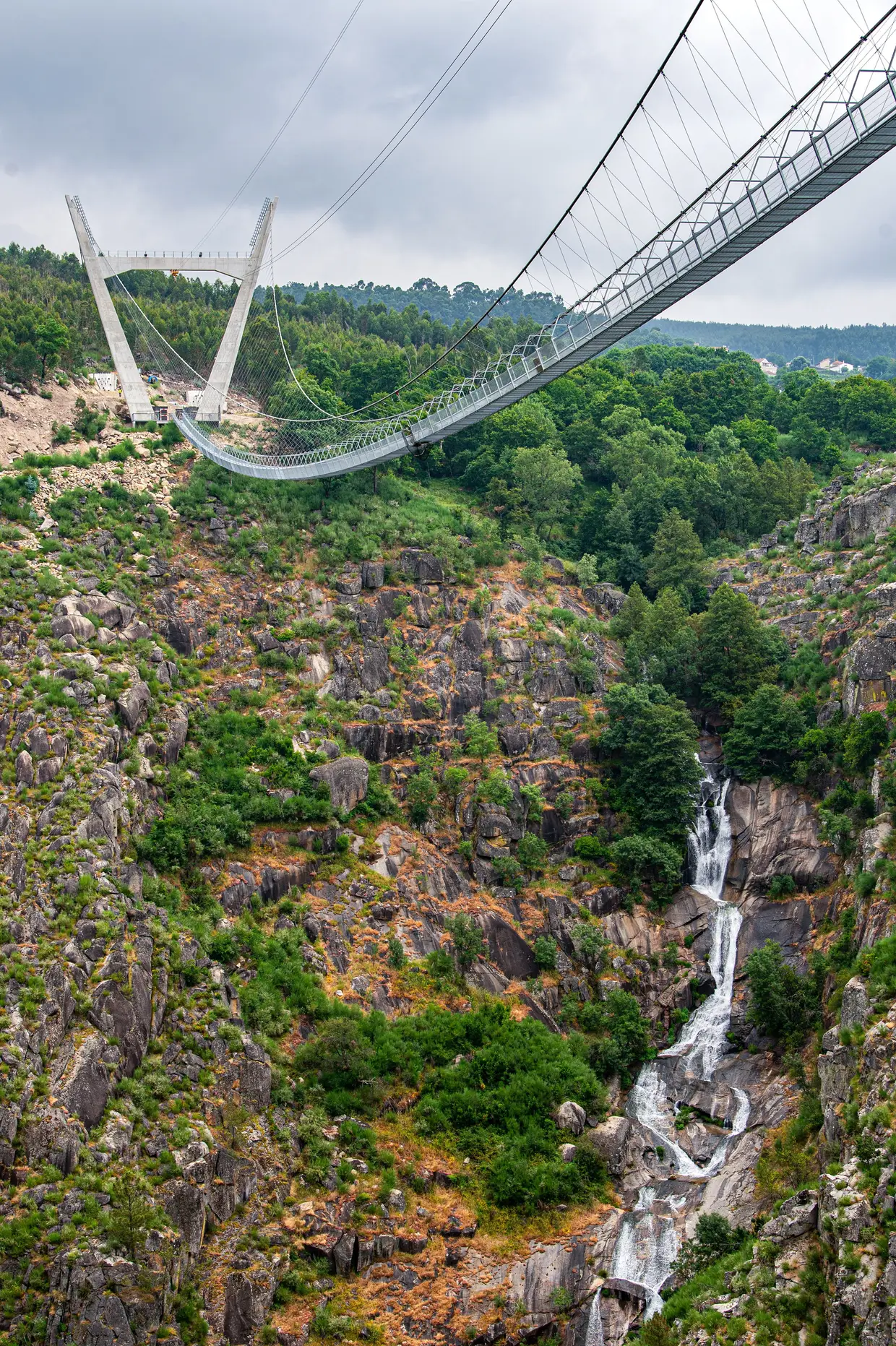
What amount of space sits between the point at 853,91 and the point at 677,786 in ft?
72.4

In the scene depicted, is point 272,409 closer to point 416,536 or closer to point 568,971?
point 416,536

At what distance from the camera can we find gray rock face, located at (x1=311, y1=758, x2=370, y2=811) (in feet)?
129

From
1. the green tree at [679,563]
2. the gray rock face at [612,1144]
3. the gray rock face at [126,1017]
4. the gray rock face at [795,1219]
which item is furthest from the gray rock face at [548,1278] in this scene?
the green tree at [679,563]

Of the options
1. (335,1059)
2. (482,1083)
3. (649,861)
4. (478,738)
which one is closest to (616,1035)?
(482,1083)

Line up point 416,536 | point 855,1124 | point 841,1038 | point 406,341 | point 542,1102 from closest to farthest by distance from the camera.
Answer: point 855,1124 < point 841,1038 < point 542,1102 < point 416,536 < point 406,341

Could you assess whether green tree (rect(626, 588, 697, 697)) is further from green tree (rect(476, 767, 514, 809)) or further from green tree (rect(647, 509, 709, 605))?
green tree (rect(476, 767, 514, 809))

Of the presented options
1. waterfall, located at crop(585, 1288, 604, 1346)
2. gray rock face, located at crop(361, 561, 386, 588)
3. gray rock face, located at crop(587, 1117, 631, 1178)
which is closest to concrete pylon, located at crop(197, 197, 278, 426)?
gray rock face, located at crop(361, 561, 386, 588)

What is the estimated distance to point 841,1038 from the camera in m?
29.2

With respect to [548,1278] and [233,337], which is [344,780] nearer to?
[548,1278]

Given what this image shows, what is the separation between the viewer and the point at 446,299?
170875 mm

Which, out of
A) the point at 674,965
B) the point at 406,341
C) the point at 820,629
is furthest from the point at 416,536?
the point at 406,341

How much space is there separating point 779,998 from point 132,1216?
18157mm

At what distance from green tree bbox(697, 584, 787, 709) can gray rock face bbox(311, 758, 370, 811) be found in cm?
1431

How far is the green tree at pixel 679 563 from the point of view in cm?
5266
